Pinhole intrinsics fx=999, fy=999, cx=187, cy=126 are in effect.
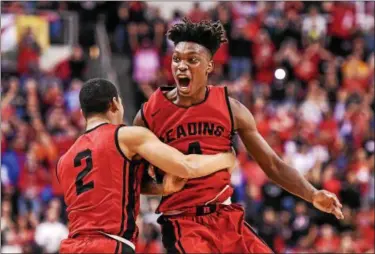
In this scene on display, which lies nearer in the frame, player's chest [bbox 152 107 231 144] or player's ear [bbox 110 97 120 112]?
player's ear [bbox 110 97 120 112]

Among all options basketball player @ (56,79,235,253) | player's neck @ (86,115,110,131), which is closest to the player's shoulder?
basketball player @ (56,79,235,253)

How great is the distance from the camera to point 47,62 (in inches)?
708

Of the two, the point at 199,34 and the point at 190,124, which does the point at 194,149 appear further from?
the point at 199,34

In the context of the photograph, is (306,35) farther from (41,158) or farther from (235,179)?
(41,158)

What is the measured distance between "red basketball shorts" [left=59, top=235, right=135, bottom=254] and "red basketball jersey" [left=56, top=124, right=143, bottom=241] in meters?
0.05

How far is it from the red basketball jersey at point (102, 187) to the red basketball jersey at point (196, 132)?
0.41 meters

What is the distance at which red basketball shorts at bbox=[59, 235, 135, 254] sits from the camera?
6410mm

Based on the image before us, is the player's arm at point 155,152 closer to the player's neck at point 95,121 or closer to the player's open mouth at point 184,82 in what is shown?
the player's neck at point 95,121

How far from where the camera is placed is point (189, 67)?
22.5ft

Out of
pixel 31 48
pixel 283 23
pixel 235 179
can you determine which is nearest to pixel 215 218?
pixel 235 179

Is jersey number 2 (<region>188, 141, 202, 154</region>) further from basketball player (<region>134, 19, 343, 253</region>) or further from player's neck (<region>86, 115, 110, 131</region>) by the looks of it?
player's neck (<region>86, 115, 110, 131</region>)

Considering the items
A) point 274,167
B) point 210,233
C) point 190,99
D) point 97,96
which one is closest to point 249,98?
point 274,167

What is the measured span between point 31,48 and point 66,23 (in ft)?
3.45

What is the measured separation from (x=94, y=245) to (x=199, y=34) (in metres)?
1.65
